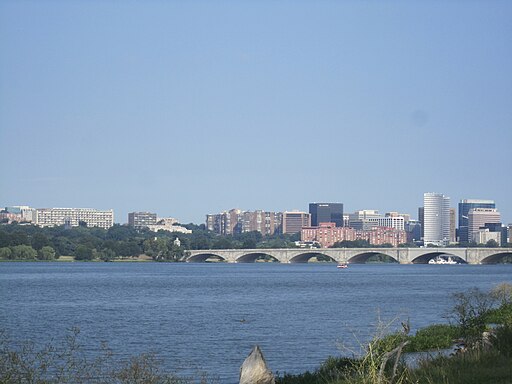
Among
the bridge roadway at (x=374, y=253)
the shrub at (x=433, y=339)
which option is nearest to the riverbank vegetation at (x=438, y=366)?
the shrub at (x=433, y=339)

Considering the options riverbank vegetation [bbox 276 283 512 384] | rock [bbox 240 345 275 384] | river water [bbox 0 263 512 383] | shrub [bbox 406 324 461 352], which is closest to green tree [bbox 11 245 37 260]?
river water [bbox 0 263 512 383]

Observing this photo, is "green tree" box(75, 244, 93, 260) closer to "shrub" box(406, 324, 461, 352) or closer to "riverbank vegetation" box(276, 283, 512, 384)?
"shrub" box(406, 324, 461, 352)

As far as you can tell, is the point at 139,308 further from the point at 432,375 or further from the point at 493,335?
the point at 432,375

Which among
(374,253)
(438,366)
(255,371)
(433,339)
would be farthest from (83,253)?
(255,371)

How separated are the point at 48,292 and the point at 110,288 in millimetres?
9151

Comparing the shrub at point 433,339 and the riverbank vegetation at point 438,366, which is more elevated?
the riverbank vegetation at point 438,366

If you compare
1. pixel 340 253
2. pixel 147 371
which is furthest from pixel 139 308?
pixel 340 253

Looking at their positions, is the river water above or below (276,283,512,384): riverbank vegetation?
below

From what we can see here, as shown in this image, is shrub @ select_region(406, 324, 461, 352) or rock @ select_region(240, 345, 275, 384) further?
shrub @ select_region(406, 324, 461, 352)

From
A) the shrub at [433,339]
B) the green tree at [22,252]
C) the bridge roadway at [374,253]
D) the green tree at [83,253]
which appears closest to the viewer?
the shrub at [433,339]

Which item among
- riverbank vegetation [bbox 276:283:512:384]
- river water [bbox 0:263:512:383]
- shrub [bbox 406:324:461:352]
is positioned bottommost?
river water [bbox 0:263:512:383]

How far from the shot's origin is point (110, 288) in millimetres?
92438

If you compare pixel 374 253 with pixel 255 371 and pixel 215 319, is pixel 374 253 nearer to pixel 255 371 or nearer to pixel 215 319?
pixel 215 319

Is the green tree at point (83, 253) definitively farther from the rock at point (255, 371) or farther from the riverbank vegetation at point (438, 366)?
the rock at point (255, 371)
